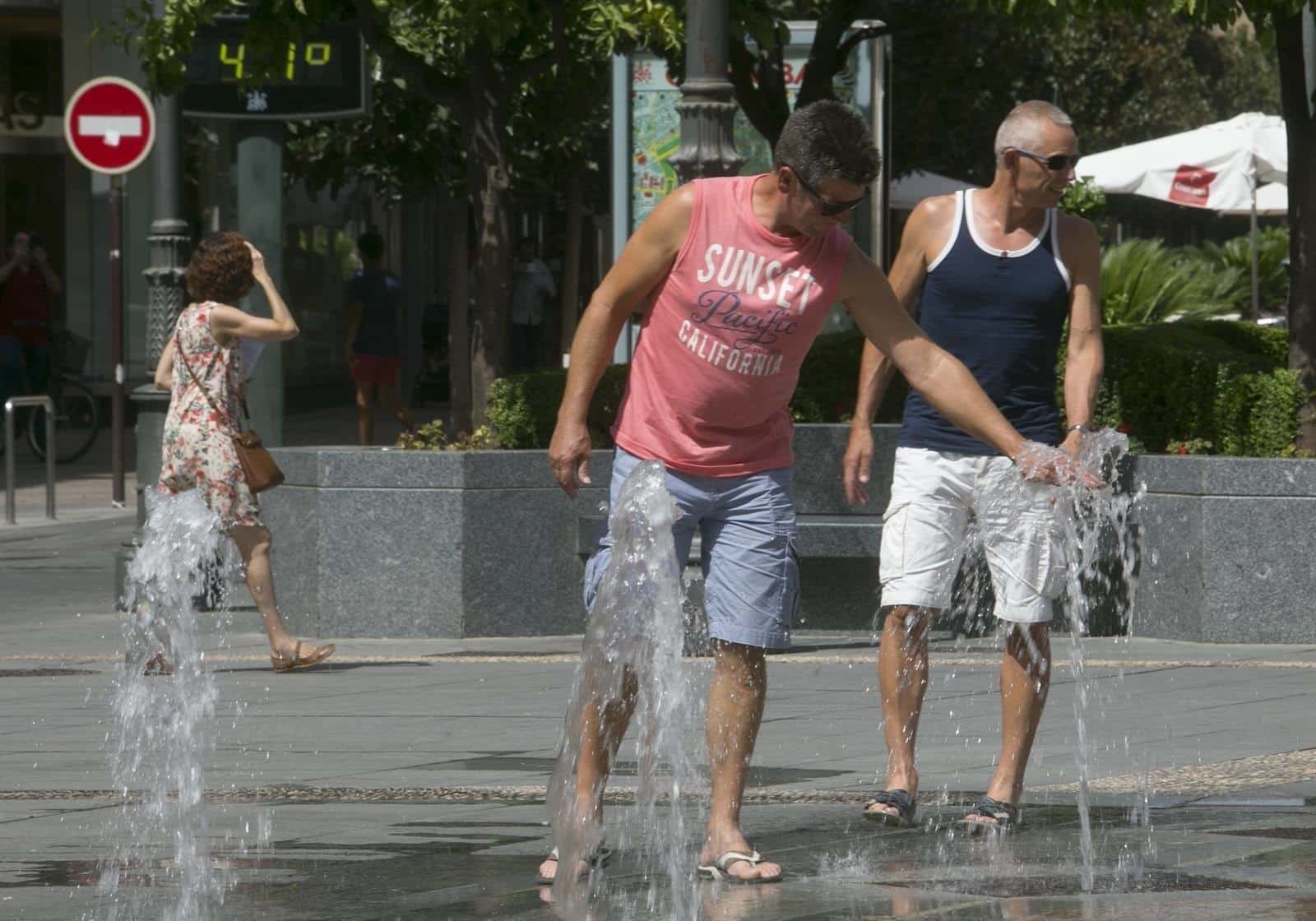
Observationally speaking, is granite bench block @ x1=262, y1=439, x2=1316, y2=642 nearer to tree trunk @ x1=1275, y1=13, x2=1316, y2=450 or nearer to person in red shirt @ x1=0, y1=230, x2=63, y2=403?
tree trunk @ x1=1275, y1=13, x2=1316, y2=450

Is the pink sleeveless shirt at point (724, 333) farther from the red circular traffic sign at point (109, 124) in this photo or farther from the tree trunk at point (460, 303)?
the tree trunk at point (460, 303)

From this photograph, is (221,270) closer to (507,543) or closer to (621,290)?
(507,543)

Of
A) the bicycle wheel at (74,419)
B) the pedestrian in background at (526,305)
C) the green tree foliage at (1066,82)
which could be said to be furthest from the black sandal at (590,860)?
the pedestrian in background at (526,305)

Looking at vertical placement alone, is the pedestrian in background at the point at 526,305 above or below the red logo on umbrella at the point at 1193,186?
below

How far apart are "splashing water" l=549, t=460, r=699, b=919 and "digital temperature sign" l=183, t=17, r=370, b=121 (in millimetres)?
7169

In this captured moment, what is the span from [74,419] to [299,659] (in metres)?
15.0

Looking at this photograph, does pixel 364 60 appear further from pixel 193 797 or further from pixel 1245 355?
pixel 193 797

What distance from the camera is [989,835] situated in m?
6.02

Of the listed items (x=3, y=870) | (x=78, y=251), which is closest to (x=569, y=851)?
(x=3, y=870)

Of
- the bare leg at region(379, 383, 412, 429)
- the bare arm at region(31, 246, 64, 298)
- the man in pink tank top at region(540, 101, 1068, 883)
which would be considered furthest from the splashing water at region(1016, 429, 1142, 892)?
the bare arm at region(31, 246, 64, 298)

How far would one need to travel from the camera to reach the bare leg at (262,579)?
31.4 feet

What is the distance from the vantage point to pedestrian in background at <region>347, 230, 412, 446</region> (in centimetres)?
2086

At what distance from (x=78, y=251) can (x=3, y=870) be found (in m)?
24.0

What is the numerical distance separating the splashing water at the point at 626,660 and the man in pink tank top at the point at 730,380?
0.05ft
